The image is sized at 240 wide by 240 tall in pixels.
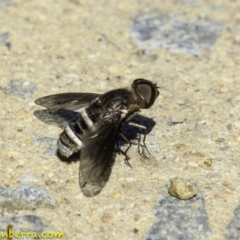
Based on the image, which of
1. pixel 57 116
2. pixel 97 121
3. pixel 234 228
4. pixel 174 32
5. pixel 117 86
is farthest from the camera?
pixel 174 32

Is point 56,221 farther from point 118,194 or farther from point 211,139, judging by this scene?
point 211,139

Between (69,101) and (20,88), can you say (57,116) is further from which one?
(20,88)

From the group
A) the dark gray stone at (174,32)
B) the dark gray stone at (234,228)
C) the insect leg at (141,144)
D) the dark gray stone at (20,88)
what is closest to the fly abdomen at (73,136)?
the insect leg at (141,144)

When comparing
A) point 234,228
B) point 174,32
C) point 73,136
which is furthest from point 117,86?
point 234,228

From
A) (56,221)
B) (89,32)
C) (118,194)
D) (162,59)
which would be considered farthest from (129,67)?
(56,221)

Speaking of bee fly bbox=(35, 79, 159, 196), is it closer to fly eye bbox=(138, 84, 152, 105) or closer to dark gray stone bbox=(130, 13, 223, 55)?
fly eye bbox=(138, 84, 152, 105)

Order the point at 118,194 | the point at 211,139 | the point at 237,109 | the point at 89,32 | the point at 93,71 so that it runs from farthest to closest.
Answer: the point at 89,32 → the point at 93,71 → the point at 237,109 → the point at 211,139 → the point at 118,194
